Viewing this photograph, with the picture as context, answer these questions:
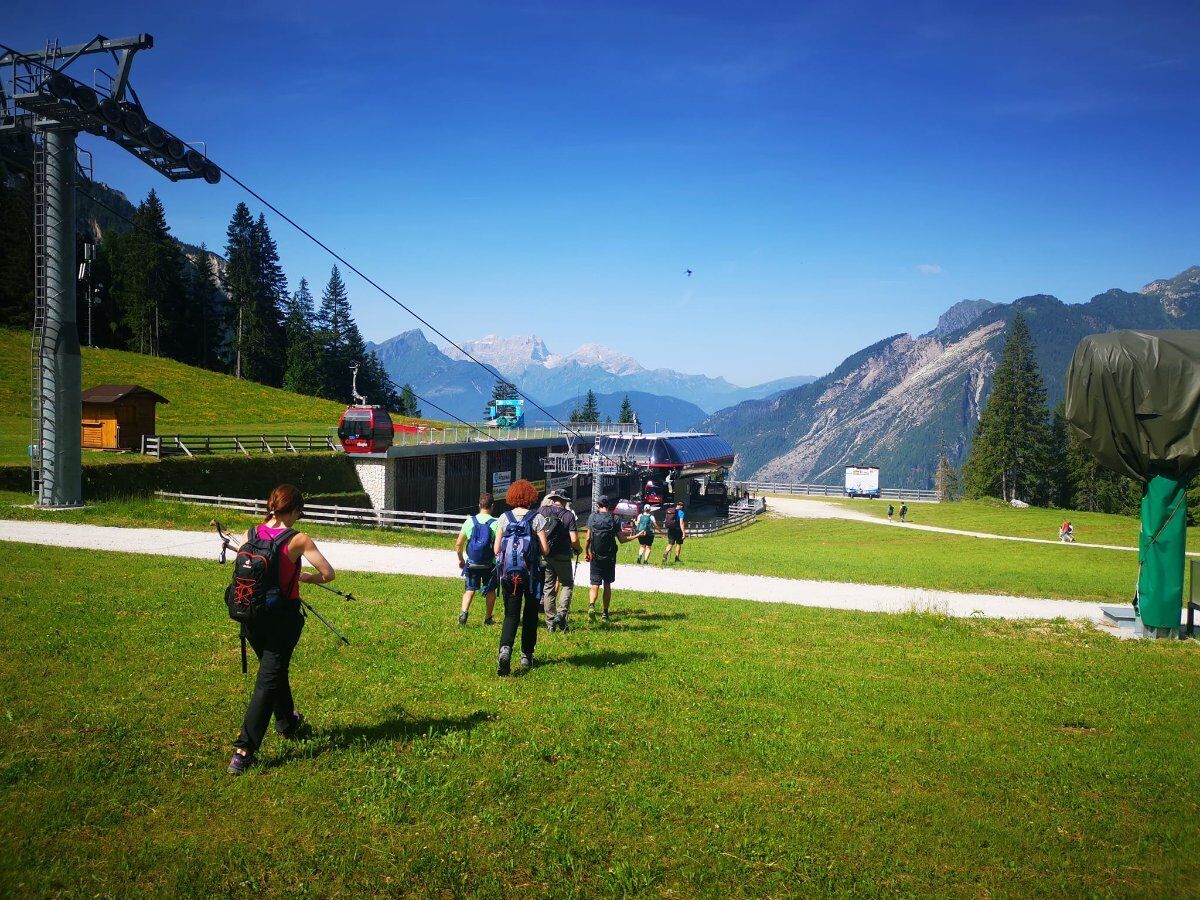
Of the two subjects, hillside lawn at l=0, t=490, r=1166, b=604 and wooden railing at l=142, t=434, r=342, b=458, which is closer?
hillside lawn at l=0, t=490, r=1166, b=604

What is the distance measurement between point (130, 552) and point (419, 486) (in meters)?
25.5

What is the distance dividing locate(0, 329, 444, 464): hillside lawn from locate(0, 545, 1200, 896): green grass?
44161mm

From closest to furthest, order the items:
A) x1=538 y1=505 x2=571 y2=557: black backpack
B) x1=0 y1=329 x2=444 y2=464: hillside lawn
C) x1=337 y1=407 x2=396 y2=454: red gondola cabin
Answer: x1=538 y1=505 x2=571 y2=557: black backpack → x1=337 y1=407 x2=396 y2=454: red gondola cabin → x1=0 y1=329 x2=444 y2=464: hillside lawn

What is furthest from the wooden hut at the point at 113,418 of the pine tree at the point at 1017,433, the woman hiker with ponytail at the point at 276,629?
the pine tree at the point at 1017,433

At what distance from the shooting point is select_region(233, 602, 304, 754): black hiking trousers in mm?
5910

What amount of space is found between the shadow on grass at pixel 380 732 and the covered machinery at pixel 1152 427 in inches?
514

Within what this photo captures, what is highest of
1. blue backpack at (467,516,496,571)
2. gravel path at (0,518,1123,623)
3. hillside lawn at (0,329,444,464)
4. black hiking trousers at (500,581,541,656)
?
hillside lawn at (0,329,444,464)

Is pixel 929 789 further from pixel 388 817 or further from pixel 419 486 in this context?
pixel 419 486

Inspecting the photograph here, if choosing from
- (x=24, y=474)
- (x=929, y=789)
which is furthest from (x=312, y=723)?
(x=24, y=474)

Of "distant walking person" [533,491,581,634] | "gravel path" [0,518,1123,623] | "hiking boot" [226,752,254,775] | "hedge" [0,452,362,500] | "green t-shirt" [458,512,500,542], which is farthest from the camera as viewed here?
"hedge" [0,452,362,500]

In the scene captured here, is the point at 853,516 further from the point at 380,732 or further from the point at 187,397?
the point at 380,732

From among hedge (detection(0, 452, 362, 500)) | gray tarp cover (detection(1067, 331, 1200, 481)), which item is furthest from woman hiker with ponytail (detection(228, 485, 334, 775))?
hedge (detection(0, 452, 362, 500))

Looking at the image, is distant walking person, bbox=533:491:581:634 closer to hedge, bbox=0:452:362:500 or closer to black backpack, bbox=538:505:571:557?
black backpack, bbox=538:505:571:557

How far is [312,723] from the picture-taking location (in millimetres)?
6855
